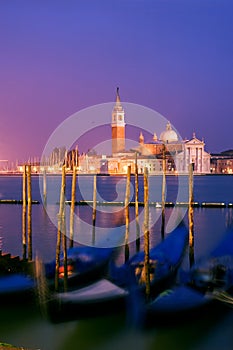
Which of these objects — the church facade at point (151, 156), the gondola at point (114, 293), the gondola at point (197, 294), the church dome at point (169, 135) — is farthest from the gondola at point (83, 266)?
the church dome at point (169, 135)

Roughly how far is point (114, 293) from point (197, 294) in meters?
0.98

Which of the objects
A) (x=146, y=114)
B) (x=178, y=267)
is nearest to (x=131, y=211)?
(x=146, y=114)

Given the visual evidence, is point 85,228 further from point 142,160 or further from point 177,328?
point 142,160

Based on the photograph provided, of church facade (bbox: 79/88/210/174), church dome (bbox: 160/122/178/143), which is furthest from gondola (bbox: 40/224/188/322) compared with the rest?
church dome (bbox: 160/122/178/143)

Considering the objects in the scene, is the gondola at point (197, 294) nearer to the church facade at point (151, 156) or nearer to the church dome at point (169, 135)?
the church facade at point (151, 156)

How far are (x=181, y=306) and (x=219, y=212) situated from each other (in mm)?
15061

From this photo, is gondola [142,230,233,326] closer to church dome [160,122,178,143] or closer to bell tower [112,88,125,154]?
church dome [160,122,178,143]

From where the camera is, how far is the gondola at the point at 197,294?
5.74m

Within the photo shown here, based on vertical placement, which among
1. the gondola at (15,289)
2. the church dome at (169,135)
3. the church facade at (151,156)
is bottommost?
the gondola at (15,289)

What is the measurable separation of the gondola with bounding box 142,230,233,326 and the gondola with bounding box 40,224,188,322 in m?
0.29

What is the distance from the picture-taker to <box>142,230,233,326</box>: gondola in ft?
18.8

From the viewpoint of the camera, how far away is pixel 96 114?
12.1 metres

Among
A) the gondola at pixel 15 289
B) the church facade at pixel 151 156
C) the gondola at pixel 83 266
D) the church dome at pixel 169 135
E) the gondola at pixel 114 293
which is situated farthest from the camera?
the church dome at pixel 169 135

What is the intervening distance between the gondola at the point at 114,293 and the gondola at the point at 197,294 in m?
0.29
